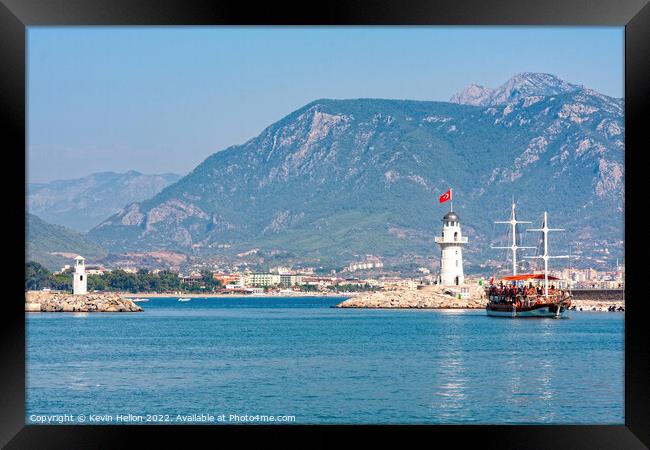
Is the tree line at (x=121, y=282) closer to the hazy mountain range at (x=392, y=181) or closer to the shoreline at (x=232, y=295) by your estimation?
the shoreline at (x=232, y=295)

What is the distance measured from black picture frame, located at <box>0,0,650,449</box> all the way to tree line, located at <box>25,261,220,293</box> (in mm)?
73327

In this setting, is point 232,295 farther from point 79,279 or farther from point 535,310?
point 535,310

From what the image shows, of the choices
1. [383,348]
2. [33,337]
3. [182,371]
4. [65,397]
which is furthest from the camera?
[33,337]

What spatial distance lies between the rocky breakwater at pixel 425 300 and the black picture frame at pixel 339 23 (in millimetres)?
54390

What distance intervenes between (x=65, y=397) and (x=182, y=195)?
150 metres

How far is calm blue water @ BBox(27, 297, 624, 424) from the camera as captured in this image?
1559 centimetres

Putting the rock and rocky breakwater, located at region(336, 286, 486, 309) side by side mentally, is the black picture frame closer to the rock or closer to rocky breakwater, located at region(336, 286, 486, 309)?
the rock

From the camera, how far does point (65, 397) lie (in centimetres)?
1762

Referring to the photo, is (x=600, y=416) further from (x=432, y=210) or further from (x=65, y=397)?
(x=432, y=210)

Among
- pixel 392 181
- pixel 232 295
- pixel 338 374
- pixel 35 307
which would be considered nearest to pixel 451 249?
pixel 35 307

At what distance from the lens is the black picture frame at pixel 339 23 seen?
7.39 metres

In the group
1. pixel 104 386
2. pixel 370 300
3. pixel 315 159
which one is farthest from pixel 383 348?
pixel 315 159

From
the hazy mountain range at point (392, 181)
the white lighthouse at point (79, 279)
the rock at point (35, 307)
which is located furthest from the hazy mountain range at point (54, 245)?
the rock at point (35, 307)

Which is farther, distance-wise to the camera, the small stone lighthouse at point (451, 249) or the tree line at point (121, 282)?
the tree line at point (121, 282)
